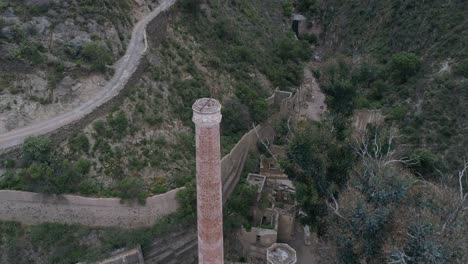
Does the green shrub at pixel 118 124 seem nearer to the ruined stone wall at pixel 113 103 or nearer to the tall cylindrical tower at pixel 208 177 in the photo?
the ruined stone wall at pixel 113 103

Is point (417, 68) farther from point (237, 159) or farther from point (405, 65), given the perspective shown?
point (237, 159)

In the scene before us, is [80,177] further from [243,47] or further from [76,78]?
[243,47]

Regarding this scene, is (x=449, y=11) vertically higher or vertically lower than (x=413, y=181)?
higher

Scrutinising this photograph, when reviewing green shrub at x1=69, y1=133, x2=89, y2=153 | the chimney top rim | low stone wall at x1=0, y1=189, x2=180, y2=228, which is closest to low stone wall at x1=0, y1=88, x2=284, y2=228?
low stone wall at x1=0, y1=189, x2=180, y2=228

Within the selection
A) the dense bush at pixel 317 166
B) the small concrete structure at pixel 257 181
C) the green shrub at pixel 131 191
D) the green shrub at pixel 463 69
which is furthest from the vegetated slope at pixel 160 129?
the green shrub at pixel 463 69

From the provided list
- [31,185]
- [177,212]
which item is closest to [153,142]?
[177,212]

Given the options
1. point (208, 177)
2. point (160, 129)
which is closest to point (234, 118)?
point (160, 129)
